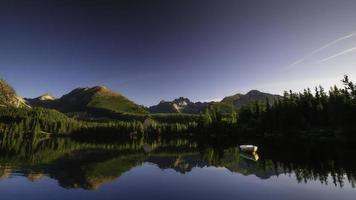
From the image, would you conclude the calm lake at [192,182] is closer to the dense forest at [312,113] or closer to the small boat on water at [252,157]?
the small boat on water at [252,157]

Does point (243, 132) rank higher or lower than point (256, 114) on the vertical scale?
lower

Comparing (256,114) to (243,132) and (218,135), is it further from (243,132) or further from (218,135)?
(218,135)

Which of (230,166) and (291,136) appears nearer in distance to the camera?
(230,166)

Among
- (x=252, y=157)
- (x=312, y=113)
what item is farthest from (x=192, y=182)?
(x=312, y=113)

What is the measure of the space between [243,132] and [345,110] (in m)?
66.1

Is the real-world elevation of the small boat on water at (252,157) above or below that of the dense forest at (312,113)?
below

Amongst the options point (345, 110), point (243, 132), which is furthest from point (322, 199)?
point (243, 132)

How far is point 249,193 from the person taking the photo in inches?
1441

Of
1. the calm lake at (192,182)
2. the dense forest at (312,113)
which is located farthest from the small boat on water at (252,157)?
the dense forest at (312,113)

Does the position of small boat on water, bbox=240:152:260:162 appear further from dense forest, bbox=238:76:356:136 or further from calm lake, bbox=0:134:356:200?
dense forest, bbox=238:76:356:136

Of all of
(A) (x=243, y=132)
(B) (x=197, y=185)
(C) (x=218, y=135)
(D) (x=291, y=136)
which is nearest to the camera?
(B) (x=197, y=185)

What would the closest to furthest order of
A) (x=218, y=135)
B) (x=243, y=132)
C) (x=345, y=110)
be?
(x=345, y=110), (x=243, y=132), (x=218, y=135)

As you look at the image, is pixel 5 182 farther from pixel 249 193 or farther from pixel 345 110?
pixel 345 110

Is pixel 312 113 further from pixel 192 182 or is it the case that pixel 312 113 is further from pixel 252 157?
pixel 192 182
